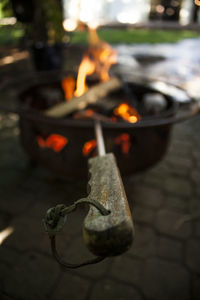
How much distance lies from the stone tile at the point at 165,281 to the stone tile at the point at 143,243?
0.30ft

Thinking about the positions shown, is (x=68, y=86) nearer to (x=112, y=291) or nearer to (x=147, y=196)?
(x=147, y=196)

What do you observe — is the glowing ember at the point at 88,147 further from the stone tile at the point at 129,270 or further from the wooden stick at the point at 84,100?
the stone tile at the point at 129,270

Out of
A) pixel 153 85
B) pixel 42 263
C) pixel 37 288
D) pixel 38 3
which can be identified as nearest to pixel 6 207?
pixel 42 263

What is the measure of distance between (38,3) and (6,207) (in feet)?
18.1

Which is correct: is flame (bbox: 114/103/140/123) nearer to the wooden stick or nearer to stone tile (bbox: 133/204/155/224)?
the wooden stick

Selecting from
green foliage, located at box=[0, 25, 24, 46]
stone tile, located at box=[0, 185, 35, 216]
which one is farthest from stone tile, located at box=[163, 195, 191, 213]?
green foliage, located at box=[0, 25, 24, 46]

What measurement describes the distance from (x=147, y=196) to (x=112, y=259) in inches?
37.5

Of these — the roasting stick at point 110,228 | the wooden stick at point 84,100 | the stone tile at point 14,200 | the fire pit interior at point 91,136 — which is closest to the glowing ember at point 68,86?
the fire pit interior at point 91,136

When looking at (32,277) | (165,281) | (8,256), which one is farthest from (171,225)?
(8,256)

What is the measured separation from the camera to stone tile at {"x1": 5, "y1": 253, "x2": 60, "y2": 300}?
1948 mm

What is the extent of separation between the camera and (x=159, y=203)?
2.86 meters

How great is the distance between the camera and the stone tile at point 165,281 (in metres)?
1.97

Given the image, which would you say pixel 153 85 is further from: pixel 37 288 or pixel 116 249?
pixel 116 249

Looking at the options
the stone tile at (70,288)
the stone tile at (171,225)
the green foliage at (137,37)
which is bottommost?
the green foliage at (137,37)
